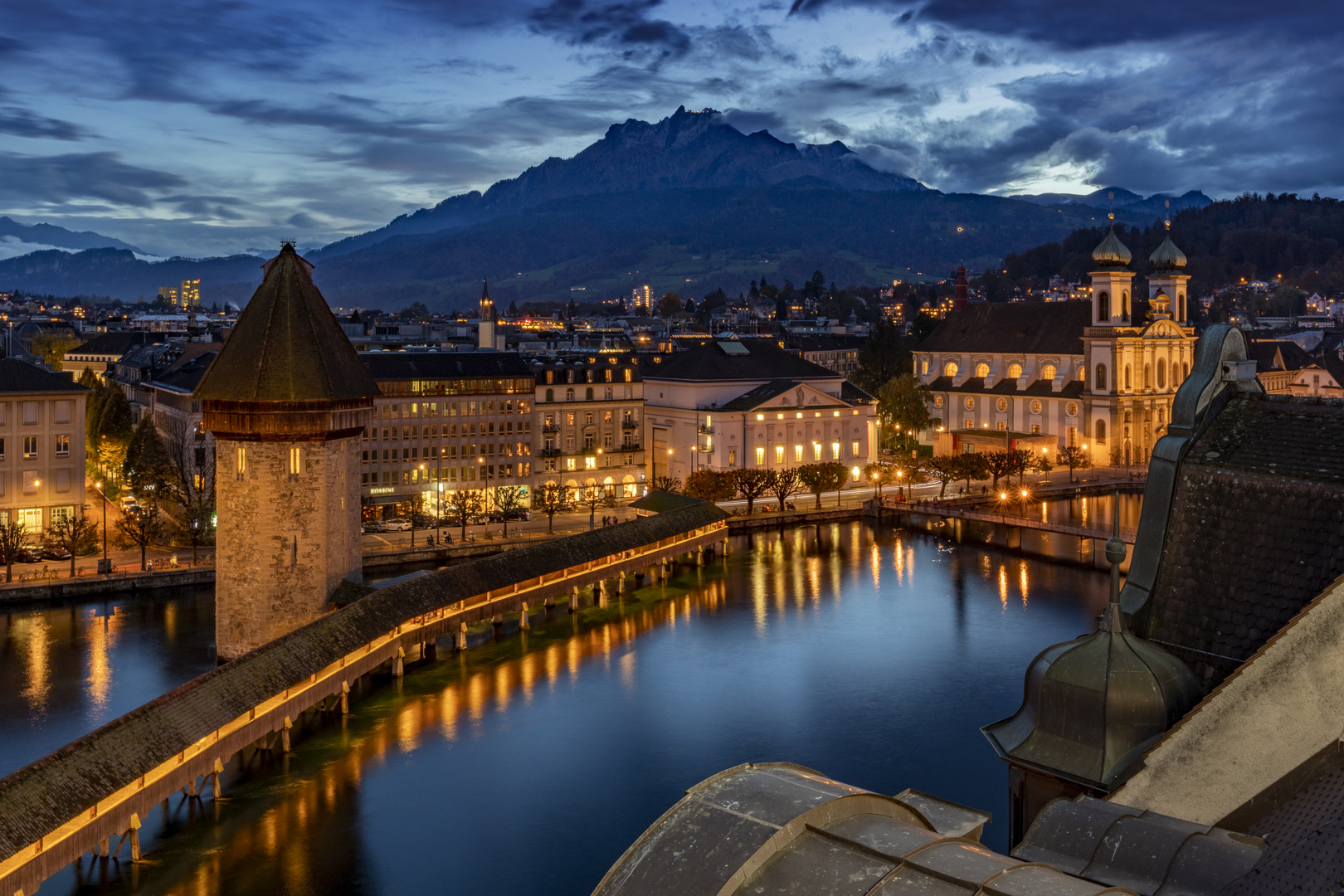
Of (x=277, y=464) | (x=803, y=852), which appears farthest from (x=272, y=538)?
(x=803, y=852)

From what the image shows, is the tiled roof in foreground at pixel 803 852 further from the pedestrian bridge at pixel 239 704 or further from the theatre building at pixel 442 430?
the theatre building at pixel 442 430

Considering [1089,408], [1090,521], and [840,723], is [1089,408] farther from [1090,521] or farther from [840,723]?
[840,723]

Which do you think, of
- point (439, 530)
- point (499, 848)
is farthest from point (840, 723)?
point (439, 530)

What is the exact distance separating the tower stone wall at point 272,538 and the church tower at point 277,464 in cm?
3

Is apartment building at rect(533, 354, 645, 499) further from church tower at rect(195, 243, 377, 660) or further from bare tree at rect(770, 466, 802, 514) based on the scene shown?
church tower at rect(195, 243, 377, 660)

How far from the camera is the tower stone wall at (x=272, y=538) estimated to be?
3734 centimetres

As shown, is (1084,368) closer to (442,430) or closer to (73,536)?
(442,430)

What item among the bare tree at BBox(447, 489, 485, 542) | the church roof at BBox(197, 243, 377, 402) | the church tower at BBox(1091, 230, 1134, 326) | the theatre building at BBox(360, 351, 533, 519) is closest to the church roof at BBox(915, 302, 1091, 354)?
the church tower at BBox(1091, 230, 1134, 326)

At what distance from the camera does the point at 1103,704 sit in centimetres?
1434

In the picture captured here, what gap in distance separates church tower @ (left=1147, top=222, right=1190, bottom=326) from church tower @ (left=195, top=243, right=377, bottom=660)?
69.5m

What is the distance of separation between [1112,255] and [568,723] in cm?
6760

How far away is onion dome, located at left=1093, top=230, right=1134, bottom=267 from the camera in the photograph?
3469 inches

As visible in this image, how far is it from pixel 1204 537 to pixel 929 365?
300 ft

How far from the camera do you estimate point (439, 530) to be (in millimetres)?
61250
